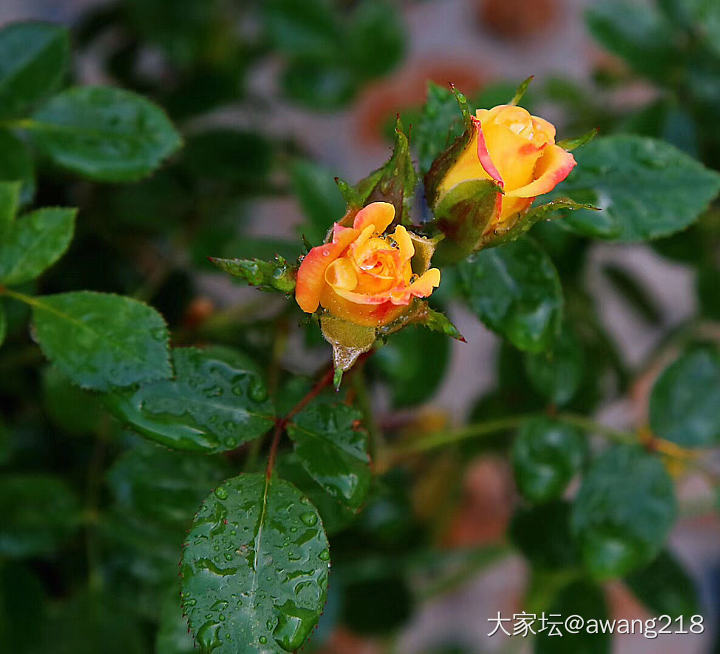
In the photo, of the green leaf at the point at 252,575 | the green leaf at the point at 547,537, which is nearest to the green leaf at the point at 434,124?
the green leaf at the point at 252,575

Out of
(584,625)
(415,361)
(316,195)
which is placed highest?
(316,195)

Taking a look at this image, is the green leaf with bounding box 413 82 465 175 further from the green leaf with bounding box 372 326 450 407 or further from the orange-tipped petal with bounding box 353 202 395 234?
the green leaf with bounding box 372 326 450 407

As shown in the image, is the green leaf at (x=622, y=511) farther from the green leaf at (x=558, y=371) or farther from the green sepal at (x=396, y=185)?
the green sepal at (x=396, y=185)

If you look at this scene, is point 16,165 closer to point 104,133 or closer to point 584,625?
point 104,133

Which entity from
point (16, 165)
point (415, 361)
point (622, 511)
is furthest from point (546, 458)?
point (16, 165)

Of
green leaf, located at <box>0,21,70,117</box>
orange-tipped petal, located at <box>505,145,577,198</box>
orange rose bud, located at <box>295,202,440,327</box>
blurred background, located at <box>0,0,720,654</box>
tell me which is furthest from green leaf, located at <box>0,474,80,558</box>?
orange-tipped petal, located at <box>505,145,577,198</box>

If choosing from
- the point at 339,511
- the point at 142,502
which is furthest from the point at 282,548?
the point at 142,502

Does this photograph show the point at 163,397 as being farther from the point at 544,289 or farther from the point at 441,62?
the point at 441,62
